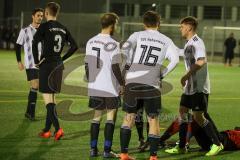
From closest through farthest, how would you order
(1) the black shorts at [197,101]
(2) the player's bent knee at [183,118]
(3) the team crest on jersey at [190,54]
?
(3) the team crest on jersey at [190,54] → (1) the black shorts at [197,101] → (2) the player's bent knee at [183,118]

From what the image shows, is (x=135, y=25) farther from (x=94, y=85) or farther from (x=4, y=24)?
(x=94, y=85)

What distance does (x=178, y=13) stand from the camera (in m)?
43.8

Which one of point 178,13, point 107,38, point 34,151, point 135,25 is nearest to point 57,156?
point 34,151

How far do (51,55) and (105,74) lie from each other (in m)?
1.63

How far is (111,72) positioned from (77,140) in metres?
1.84

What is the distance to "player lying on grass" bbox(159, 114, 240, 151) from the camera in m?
8.46

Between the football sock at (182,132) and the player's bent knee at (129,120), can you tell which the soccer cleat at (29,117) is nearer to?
the football sock at (182,132)

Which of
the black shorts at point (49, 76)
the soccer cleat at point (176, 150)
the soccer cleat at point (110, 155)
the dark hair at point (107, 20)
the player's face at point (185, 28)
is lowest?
the soccer cleat at point (176, 150)

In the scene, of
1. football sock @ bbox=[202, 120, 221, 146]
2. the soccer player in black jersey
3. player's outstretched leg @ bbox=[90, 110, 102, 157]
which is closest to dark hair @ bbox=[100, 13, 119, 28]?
player's outstretched leg @ bbox=[90, 110, 102, 157]

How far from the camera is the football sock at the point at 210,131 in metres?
8.23

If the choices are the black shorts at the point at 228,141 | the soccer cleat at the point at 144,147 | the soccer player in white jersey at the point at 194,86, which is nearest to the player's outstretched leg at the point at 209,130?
the soccer player in white jersey at the point at 194,86

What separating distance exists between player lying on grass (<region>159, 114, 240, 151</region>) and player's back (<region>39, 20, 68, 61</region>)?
2.05 metres

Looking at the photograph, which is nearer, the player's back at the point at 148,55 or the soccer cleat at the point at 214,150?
the player's back at the point at 148,55

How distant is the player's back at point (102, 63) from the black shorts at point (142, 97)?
12.6 inches
